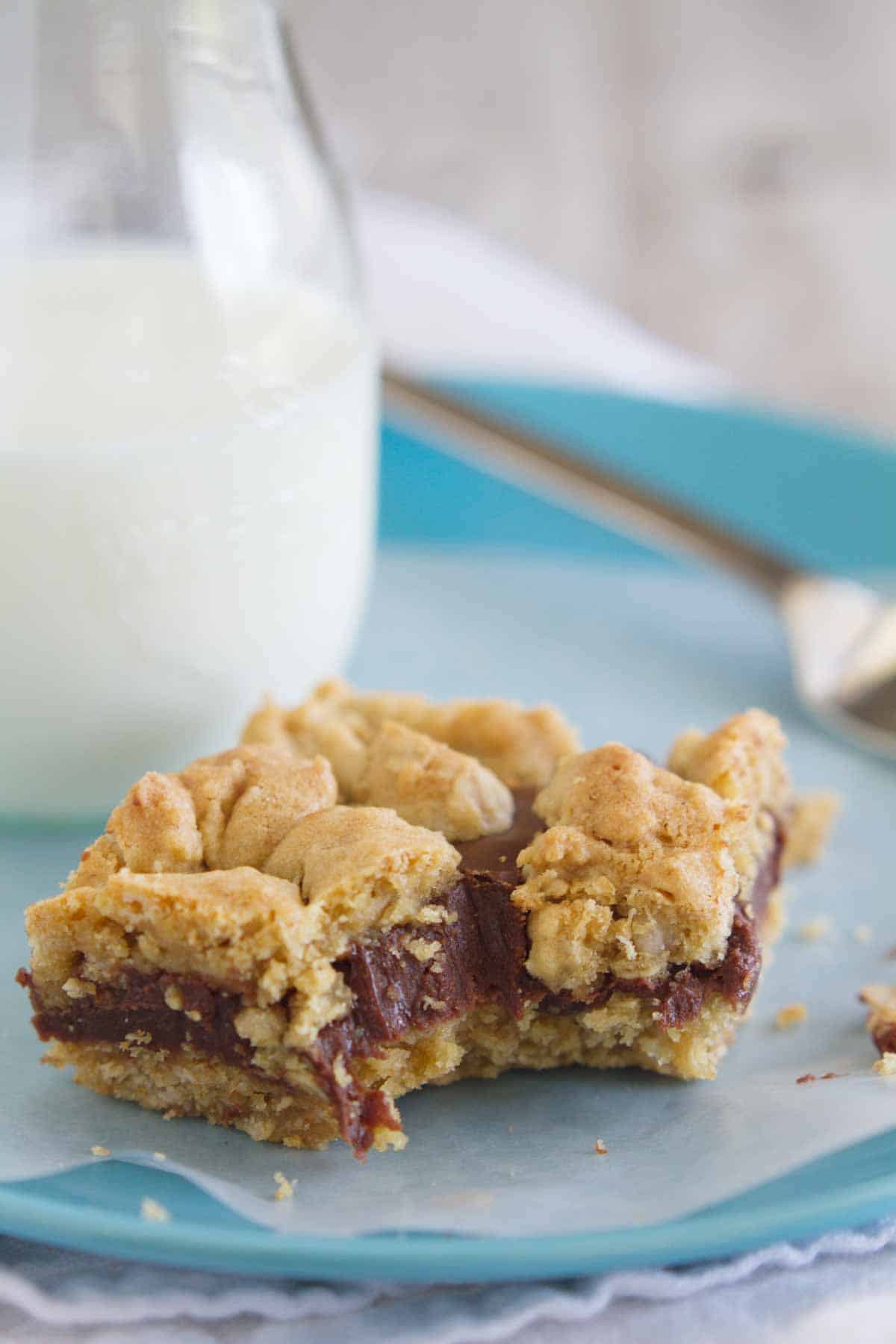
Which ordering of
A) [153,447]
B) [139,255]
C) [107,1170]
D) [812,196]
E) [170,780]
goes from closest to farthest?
[107,1170] → [170,780] → [153,447] → [139,255] → [812,196]

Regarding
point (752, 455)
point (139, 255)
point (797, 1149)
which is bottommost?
point (752, 455)

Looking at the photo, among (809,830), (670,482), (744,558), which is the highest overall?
(809,830)

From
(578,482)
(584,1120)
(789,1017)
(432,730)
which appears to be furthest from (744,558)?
(584,1120)

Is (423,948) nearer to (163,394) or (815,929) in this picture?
(815,929)

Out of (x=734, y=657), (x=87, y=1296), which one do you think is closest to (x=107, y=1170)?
(x=87, y=1296)

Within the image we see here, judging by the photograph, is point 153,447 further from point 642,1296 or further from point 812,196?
point 812,196

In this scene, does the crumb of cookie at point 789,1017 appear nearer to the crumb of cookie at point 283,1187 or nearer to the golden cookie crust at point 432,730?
the golden cookie crust at point 432,730

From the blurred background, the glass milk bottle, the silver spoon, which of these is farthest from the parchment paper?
the blurred background
